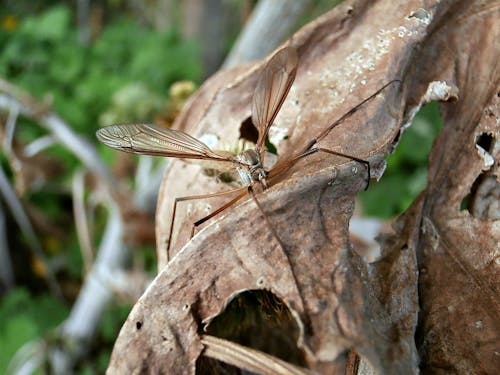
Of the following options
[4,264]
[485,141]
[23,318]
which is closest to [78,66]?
[4,264]

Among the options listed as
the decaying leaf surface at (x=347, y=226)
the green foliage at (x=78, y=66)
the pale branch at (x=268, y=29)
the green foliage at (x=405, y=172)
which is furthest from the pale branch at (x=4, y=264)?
the decaying leaf surface at (x=347, y=226)

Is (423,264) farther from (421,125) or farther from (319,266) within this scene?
(421,125)

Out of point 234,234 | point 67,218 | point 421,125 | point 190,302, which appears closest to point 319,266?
point 234,234

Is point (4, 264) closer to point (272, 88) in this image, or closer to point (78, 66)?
point (78, 66)

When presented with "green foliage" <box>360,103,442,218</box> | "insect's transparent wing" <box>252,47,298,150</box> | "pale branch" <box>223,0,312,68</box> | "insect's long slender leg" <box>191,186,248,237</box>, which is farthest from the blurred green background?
"insect's long slender leg" <box>191,186,248,237</box>

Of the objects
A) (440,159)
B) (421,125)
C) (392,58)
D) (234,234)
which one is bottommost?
(421,125)

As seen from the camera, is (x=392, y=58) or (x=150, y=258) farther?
(x=150, y=258)

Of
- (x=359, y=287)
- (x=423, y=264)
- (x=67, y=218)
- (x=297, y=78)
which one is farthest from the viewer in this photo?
(x=67, y=218)
